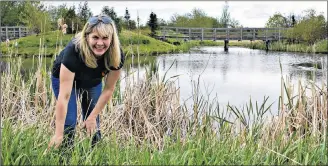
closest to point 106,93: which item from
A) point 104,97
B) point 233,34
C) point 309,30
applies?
point 104,97

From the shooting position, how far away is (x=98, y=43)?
2.68 meters

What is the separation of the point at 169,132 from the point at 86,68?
1.52m

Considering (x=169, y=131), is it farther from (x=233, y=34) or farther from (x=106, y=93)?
(x=233, y=34)

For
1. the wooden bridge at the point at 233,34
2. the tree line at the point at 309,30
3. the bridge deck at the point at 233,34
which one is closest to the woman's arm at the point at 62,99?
the tree line at the point at 309,30

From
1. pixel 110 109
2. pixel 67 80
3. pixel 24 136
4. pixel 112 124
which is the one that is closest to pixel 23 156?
pixel 24 136

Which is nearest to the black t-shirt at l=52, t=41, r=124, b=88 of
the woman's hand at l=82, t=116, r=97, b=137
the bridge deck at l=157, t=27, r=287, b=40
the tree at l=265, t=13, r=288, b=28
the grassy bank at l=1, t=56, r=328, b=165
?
the woman's hand at l=82, t=116, r=97, b=137

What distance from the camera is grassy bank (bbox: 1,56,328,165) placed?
2.46 metres

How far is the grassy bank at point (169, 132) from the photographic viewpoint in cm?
246

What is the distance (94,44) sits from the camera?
2701 mm

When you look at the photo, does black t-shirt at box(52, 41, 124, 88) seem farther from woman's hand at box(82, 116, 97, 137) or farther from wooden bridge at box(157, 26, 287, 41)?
wooden bridge at box(157, 26, 287, 41)

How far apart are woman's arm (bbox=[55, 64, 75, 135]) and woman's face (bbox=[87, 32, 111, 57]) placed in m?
0.20

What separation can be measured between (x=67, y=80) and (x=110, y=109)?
5.41 feet

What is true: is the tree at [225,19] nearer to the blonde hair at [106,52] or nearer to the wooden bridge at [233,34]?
the wooden bridge at [233,34]

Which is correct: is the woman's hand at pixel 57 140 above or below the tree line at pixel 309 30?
below
